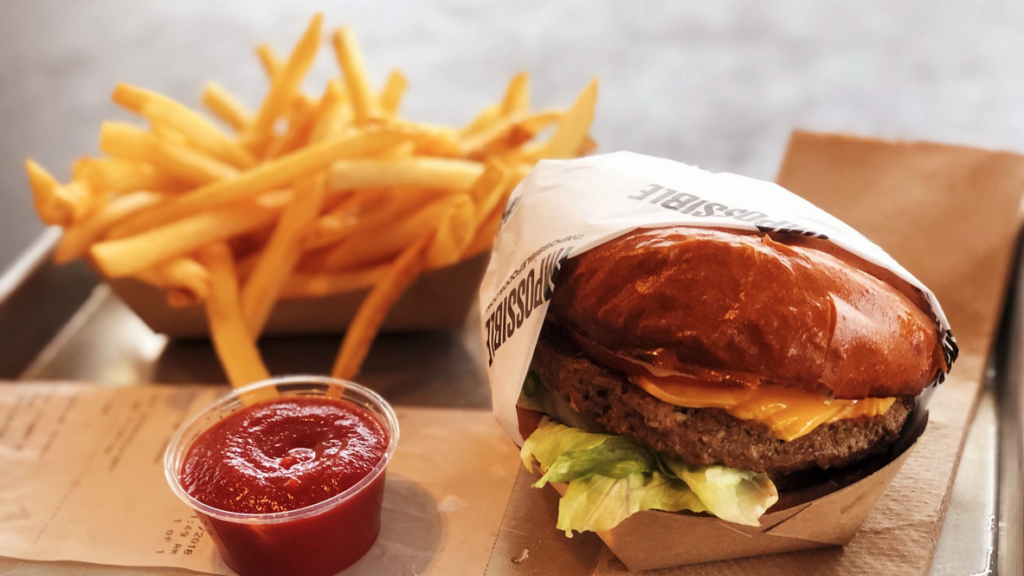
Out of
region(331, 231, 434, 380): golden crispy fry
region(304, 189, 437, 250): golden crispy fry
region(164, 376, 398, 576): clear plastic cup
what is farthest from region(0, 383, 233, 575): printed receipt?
region(304, 189, 437, 250): golden crispy fry

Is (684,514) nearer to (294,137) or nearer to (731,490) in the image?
(731,490)

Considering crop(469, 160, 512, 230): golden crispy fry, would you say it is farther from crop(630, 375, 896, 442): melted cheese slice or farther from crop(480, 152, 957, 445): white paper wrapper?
crop(630, 375, 896, 442): melted cheese slice

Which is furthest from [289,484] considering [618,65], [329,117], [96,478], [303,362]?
[618,65]

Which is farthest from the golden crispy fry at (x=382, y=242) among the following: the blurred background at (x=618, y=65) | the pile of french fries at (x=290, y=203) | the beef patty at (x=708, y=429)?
the blurred background at (x=618, y=65)

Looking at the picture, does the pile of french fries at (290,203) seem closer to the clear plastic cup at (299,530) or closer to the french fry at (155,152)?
the french fry at (155,152)

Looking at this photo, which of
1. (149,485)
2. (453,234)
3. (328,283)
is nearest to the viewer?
(149,485)

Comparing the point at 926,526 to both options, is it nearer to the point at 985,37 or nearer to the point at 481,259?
the point at 481,259

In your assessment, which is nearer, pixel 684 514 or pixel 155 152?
pixel 684 514
